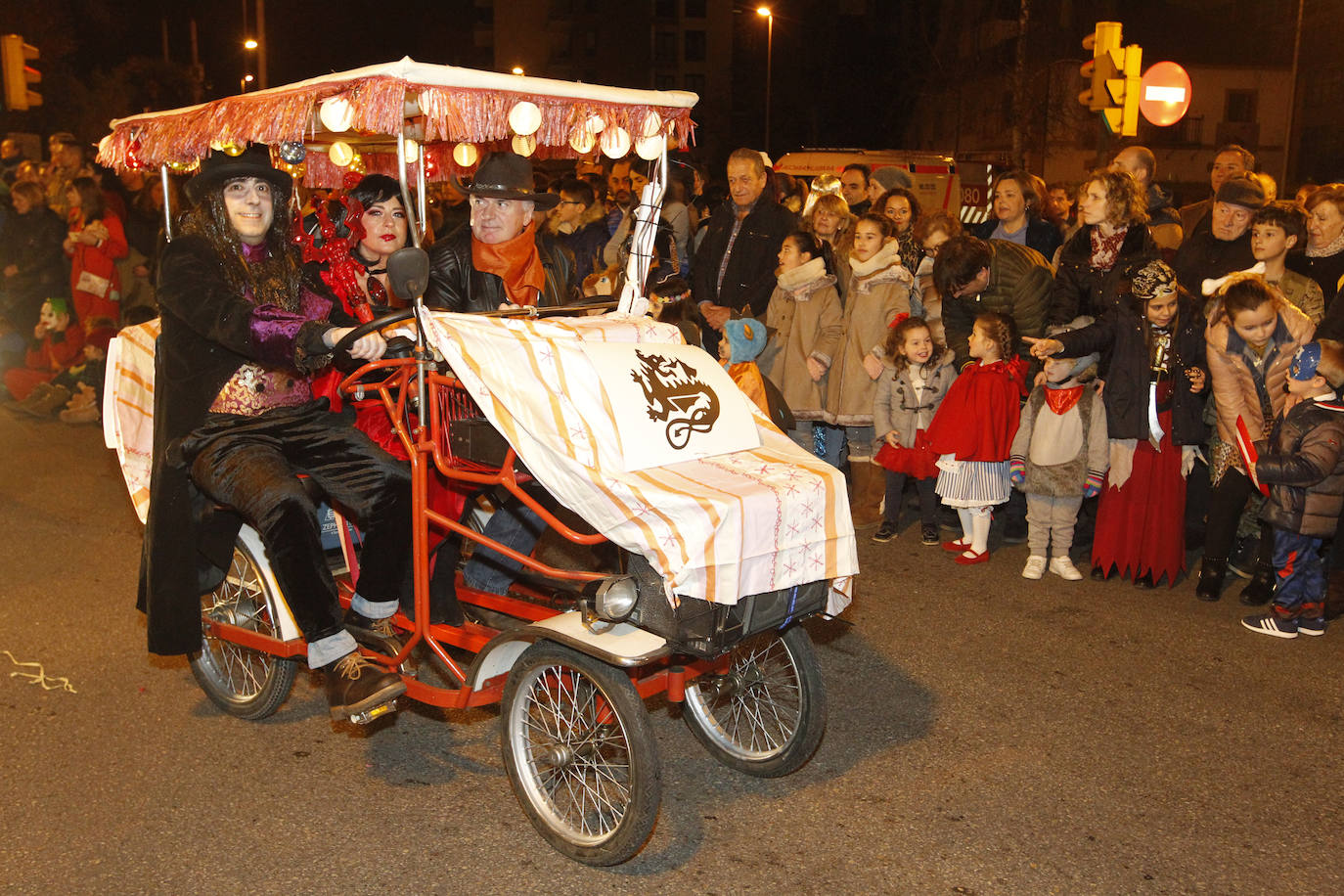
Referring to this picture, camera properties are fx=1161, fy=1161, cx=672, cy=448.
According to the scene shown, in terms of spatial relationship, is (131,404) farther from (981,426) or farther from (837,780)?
(981,426)

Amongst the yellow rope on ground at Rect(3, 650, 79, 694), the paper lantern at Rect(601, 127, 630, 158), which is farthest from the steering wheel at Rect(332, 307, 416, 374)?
the yellow rope on ground at Rect(3, 650, 79, 694)

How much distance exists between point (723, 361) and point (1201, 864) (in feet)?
11.6

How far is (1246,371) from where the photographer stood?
5.79m

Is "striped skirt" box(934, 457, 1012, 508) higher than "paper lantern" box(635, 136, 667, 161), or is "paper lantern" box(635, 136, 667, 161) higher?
"paper lantern" box(635, 136, 667, 161)

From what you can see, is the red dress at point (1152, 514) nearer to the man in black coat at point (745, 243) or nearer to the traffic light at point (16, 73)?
the man in black coat at point (745, 243)

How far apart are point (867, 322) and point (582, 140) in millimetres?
3177

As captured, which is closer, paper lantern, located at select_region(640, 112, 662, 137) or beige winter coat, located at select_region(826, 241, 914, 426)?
paper lantern, located at select_region(640, 112, 662, 137)

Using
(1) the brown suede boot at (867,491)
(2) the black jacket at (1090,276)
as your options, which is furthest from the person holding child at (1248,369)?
(1) the brown suede boot at (867,491)

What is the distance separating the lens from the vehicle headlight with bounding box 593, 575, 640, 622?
350 centimetres

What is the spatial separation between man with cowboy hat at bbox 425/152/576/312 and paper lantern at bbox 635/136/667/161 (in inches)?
27.3

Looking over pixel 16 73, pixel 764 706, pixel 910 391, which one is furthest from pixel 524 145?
pixel 16 73

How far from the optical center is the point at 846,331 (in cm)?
732

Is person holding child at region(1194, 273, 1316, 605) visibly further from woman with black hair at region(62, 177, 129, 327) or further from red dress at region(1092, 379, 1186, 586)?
woman with black hair at region(62, 177, 129, 327)

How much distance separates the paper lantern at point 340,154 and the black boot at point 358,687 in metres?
3.12
